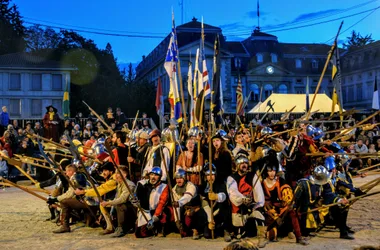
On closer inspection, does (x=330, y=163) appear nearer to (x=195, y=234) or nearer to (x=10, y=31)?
(x=195, y=234)

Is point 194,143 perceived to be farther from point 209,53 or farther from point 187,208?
point 209,53

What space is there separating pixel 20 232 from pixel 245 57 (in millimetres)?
48449

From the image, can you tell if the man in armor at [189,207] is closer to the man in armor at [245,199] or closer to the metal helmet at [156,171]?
the metal helmet at [156,171]

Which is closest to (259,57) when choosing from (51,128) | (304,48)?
(304,48)

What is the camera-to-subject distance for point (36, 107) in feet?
135

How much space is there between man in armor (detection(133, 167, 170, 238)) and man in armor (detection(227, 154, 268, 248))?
1117 millimetres

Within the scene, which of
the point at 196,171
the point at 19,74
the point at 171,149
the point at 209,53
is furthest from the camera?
the point at 209,53

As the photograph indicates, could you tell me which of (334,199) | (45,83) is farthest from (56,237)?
(45,83)

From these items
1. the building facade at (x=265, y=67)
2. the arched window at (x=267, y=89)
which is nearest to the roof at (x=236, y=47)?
the building facade at (x=265, y=67)

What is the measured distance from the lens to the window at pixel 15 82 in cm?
4000

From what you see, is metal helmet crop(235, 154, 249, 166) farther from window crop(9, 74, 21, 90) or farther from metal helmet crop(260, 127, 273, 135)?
window crop(9, 74, 21, 90)

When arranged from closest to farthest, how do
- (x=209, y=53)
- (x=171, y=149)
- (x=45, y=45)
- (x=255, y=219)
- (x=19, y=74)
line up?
1. (x=255, y=219)
2. (x=171, y=149)
3. (x=19, y=74)
4. (x=209, y=53)
5. (x=45, y=45)

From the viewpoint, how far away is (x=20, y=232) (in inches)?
330

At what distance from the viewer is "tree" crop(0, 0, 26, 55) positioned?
4903cm
